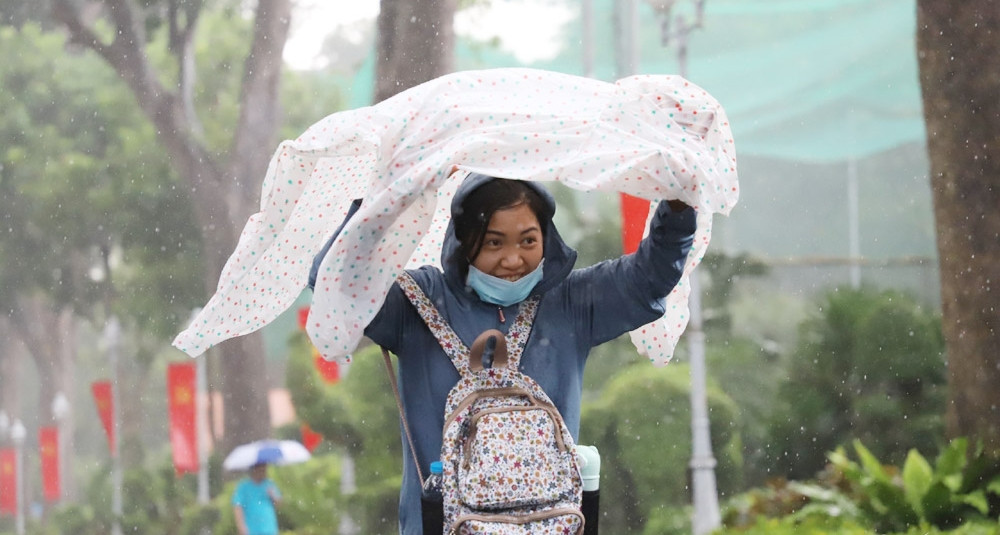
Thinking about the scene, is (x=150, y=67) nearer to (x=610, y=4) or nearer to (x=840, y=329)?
(x=610, y=4)

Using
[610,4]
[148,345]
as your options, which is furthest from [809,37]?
[148,345]

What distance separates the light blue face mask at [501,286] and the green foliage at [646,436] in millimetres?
7025

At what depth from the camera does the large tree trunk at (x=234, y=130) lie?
13.9 meters

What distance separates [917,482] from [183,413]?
9.69 m

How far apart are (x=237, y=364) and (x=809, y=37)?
6.94 metres

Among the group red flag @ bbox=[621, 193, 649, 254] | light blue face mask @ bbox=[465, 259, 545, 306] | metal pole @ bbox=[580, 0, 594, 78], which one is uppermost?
metal pole @ bbox=[580, 0, 594, 78]

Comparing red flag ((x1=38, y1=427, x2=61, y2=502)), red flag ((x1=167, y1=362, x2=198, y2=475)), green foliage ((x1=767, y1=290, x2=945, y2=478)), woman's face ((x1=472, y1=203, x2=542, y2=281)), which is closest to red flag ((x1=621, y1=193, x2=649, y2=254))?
green foliage ((x1=767, y1=290, x2=945, y2=478))

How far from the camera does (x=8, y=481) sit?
25391 millimetres

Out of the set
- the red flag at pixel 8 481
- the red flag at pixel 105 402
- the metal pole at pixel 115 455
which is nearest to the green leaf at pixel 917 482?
the red flag at pixel 105 402

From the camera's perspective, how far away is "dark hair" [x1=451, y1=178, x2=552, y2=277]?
108 inches

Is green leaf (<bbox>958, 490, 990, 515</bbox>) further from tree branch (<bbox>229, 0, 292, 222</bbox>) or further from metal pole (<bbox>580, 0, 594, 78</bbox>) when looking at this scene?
tree branch (<bbox>229, 0, 292, 222</bbox>)

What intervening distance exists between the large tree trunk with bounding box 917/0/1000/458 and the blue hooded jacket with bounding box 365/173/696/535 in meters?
5.51

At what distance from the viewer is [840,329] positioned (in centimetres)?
1069

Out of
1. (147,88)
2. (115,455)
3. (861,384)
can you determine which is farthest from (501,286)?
(115,455)
